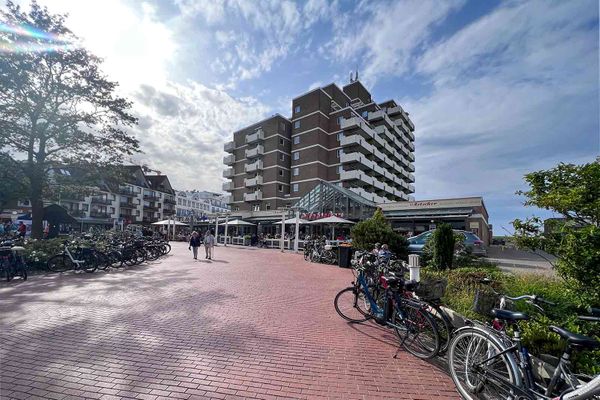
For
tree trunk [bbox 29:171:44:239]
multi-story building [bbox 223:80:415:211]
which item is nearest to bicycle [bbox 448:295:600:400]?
tree trunk [bbox 29:171:44:239]

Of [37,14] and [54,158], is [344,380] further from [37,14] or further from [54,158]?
→ [37,14]

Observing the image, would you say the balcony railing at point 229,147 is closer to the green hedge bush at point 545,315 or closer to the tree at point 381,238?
the tree at point 381,238

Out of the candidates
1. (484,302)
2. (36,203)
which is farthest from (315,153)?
(484,302)

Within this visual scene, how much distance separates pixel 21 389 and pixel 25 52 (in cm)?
1631

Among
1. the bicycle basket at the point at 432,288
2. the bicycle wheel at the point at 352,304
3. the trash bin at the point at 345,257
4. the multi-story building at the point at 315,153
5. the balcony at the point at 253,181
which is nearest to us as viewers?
the bicycle basket at the point at 432,288

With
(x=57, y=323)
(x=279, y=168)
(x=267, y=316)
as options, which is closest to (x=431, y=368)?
(x=267, y=316)

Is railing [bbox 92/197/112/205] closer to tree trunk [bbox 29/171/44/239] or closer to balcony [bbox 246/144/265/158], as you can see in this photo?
balcony [bbox 246/144/265/158]

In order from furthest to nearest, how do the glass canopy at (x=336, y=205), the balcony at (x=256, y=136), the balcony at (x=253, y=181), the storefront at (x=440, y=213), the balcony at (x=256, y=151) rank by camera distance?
the balcony at (x=256, y=136) → the balcony at (x=256, y=151) → the balcony at (x=253, y=181) → the storefront at (x=440, y=213) → the glass canopy at (x=336, y=205)

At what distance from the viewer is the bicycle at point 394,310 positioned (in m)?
3.99

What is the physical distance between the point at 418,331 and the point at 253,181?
44.9 metres

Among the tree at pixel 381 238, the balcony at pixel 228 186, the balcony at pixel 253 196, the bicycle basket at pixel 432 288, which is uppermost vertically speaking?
the balcony at pixel 228 186

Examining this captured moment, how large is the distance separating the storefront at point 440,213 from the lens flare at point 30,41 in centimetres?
2465

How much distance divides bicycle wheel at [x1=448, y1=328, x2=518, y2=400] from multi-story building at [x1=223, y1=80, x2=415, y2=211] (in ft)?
117

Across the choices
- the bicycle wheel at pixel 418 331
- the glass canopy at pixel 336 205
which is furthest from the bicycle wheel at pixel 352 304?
the glass canopy at pixel 336 205
